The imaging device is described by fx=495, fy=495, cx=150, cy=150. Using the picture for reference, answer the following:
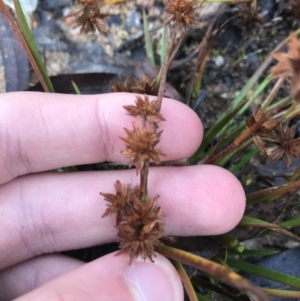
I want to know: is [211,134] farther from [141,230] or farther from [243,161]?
[141,230]

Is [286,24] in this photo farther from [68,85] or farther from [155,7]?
[68,85]

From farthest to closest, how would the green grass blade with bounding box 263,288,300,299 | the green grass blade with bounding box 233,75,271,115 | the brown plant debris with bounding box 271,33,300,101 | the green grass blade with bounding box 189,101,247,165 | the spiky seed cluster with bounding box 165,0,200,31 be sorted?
the green grass blade with bounding box 233,75,271,115 → the green grass blade with bounding box 189,101,247,165 → the green grass blade with bounding box 263,288,300,299 → the spiky seed cluster with bounding box 165,0,200,31 → the brown plant debris with bounding box 271,33,300,101

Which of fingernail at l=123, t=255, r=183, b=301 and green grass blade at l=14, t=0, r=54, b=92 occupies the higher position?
green grass blade at l=14, t=0, r=54, b=92

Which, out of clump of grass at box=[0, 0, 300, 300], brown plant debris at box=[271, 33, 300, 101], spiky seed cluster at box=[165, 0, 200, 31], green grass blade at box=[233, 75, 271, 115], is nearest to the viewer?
brown plant debris at box=[271, 33, 300, 101]

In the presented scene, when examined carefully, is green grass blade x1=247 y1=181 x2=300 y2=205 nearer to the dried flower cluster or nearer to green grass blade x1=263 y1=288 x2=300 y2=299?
green grass blade x1=263 y1=288 x2=300 y2=299

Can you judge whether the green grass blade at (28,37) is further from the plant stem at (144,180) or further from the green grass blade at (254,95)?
the green grass blade at (254,95)

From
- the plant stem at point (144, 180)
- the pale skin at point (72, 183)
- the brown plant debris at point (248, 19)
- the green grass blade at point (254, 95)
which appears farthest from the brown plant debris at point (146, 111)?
the brown plant debris at point (248, 19)

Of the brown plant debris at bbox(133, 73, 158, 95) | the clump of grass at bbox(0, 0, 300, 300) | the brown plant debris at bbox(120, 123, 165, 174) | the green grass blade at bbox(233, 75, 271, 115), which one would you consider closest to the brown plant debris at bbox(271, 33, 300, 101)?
the clump of grass at bbox(0, 0, 300, 300)
